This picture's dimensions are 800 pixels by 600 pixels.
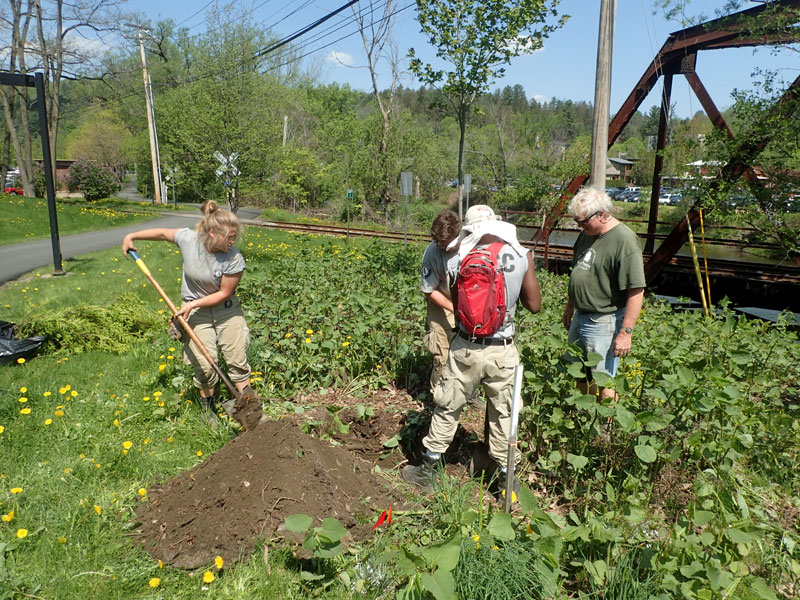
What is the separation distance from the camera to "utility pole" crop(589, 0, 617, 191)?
23.2 ft

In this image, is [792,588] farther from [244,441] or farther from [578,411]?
[244,441]

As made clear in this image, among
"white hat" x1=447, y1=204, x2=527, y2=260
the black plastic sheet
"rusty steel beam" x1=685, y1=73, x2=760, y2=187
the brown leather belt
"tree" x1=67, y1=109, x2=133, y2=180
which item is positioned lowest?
the black plastic sheet

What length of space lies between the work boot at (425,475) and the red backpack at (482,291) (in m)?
0.96

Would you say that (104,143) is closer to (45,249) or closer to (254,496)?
(45,249)

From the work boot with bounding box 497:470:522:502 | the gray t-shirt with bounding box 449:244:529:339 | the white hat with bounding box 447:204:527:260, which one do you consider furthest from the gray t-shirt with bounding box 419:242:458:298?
the work boot with bounding box 497:470:522:502

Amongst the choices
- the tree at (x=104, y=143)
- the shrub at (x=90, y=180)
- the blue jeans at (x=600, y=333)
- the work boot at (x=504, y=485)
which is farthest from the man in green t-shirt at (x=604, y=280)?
the tree at (x=104, y=143)

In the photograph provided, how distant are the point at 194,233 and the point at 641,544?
3425 millimetres

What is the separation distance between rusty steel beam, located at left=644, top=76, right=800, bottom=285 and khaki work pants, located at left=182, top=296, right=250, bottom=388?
840 centimetres

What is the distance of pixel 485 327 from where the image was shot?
3.01 metres

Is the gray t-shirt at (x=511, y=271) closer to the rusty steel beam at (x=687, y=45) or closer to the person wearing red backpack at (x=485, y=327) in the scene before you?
the person wearing red backpack at (x=485, y=327)

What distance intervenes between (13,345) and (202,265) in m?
2.94

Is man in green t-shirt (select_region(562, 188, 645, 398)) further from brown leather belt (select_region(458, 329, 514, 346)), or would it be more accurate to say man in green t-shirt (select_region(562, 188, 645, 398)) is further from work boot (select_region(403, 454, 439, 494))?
work boot (select_region(403, 454, 439, 494))

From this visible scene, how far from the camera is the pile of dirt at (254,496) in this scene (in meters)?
2.80

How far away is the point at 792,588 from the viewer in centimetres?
269
